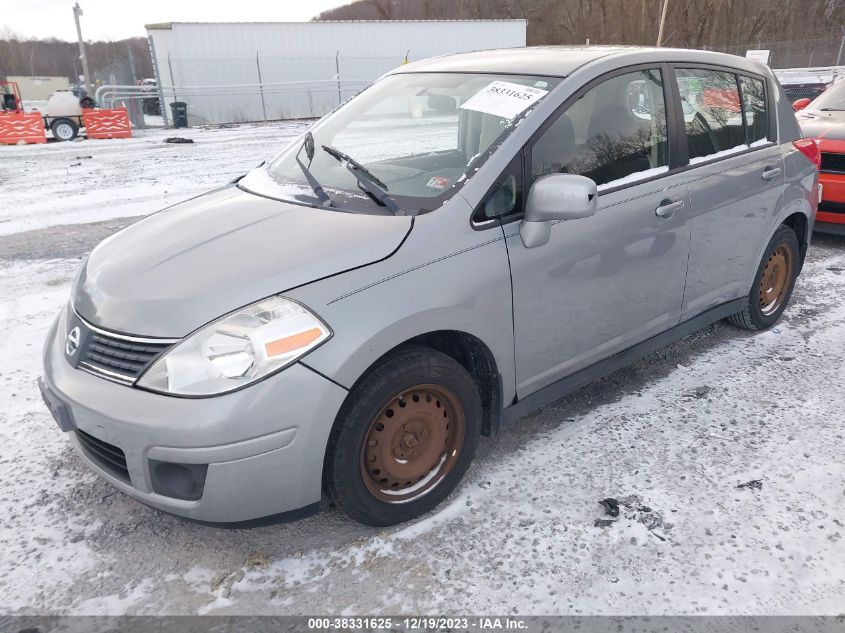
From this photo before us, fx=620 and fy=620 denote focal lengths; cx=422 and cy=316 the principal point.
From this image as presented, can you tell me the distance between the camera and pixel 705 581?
219 cm

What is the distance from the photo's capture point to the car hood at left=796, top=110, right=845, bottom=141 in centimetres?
570

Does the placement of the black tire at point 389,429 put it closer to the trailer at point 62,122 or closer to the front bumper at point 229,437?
the front bumper at point 229,437

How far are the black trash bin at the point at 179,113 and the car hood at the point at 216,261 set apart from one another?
70.0 feet

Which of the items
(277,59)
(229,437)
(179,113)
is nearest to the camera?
(229,437)

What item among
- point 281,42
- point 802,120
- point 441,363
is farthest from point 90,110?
point 441,363

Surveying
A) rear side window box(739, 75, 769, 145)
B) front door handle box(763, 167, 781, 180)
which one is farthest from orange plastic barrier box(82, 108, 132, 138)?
front door handle box(763, 167, 781, 180)

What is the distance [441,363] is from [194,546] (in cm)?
121

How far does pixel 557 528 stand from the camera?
2.46 meters

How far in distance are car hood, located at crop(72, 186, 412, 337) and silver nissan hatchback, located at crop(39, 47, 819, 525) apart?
0.01m

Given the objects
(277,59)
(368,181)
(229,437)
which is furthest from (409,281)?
(277,59)

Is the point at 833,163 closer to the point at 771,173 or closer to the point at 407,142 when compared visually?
the point at 771,173

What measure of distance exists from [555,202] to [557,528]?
1.29 m

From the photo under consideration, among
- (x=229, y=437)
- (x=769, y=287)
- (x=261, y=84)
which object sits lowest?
(x=769, y=287)

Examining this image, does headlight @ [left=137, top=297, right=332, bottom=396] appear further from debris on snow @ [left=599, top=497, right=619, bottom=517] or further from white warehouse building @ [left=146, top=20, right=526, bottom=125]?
white warehouse building @ [left=146, top=20, right=526, bottom=125]
